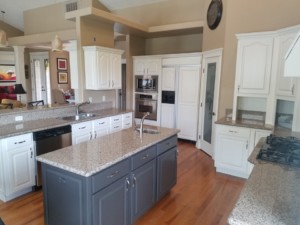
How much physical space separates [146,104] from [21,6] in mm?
5221

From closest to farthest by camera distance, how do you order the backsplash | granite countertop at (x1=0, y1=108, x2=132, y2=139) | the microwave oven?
granite countertop at (x1=0, y1=108, x2=132, y2=139) → the backsplash → the microwave oven

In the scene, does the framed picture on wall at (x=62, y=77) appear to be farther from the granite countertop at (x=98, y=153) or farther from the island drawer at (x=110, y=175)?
the island drawer at (x=110, y=175)

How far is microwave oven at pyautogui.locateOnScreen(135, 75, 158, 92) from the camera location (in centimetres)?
607

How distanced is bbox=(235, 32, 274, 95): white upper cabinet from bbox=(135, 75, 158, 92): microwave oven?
2721mm

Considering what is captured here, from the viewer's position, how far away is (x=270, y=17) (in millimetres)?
3701

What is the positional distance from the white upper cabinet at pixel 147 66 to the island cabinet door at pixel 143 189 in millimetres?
3763

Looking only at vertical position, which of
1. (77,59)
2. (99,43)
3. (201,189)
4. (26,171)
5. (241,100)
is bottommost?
(201,189)

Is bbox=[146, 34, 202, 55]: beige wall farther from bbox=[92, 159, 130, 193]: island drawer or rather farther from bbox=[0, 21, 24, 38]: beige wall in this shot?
bbox=[0, 21, 24, 38]: beige wall

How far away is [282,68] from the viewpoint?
327 centimetres

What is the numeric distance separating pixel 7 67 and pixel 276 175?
9.26 metres

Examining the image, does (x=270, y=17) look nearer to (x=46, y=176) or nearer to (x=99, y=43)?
(x=99, y=43)

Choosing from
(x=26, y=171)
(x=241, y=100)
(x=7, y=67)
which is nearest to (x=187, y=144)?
(x=241, y=100)

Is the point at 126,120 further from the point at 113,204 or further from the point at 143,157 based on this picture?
the point at 113,204

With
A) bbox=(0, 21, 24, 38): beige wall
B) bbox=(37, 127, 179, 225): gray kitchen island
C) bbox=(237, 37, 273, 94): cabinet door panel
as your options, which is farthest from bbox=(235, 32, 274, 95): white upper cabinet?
bbox=(0, 21, 24, 38): beige wall
